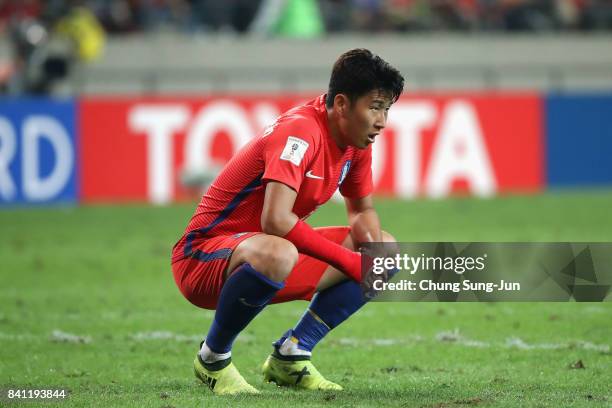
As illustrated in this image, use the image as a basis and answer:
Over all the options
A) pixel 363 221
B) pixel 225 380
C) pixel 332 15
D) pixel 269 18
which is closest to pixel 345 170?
pixel 363 221

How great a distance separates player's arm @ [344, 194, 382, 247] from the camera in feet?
20.9

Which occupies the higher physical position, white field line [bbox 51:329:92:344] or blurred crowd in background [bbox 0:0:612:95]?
blurred crowd in background [bbox 0:0:612:95]

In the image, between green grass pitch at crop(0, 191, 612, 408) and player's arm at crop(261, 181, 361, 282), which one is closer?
player's arm at crop(261, 181, 361, 282)

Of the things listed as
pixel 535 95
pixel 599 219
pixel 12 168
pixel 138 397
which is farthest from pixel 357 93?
pixel 535 95

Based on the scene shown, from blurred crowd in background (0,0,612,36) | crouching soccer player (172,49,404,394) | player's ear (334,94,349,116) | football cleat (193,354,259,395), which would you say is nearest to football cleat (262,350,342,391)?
crouching soccer player (172,49,404,394)

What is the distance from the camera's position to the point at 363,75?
232 inches

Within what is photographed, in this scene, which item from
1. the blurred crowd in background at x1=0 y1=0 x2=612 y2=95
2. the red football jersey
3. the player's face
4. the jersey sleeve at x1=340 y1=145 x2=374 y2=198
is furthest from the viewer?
the blurred crowd in background at x1=0 y1=0 x2=612 y2=95

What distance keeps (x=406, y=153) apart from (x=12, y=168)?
233 inches

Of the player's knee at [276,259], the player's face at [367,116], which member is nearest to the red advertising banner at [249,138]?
the player's face at [367,116]

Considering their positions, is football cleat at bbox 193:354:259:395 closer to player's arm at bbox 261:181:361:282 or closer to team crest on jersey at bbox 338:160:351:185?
player's arm at bbox 261:181:361:282

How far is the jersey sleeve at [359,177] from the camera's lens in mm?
6446

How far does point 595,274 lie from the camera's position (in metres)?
5.84

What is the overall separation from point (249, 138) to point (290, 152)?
12.9m

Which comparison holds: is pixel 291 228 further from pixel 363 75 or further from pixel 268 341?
pixel 268 341
